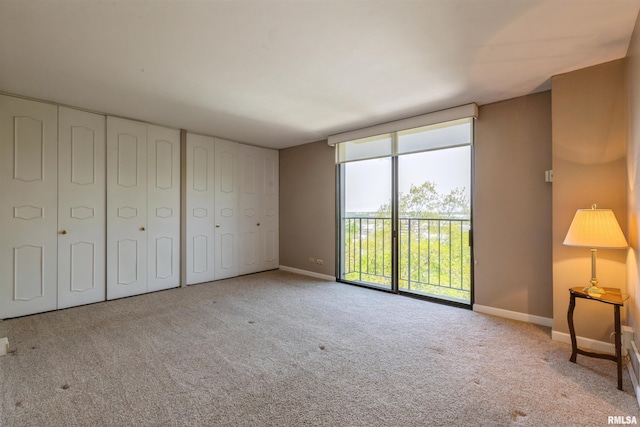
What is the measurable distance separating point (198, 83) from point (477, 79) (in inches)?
103

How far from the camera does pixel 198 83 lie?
9.18 feet

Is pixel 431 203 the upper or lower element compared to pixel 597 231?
upper

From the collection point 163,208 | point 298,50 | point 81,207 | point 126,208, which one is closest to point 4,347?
point 81,207

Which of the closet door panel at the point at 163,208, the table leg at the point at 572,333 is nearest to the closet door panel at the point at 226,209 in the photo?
the closet door panel at the point at 163,208

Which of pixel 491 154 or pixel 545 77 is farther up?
pixel 545 77

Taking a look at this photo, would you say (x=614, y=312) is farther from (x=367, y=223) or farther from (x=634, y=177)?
(x=367, y=223)

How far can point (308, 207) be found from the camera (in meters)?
5.28

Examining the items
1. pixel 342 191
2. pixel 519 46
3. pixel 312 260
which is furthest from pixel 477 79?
pixel 312 260

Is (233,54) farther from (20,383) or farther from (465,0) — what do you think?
(20,383)

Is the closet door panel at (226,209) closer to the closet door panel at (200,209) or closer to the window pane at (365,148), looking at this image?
the closet door panel at (200,209)

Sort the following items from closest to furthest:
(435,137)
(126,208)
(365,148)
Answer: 1. (435,137)
2. (126,208)
3. (365,148)

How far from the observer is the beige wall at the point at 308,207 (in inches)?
195

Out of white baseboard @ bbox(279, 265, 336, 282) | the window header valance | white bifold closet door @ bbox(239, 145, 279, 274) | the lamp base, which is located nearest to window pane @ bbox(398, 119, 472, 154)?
the window header valance

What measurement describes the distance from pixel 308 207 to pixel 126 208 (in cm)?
273
